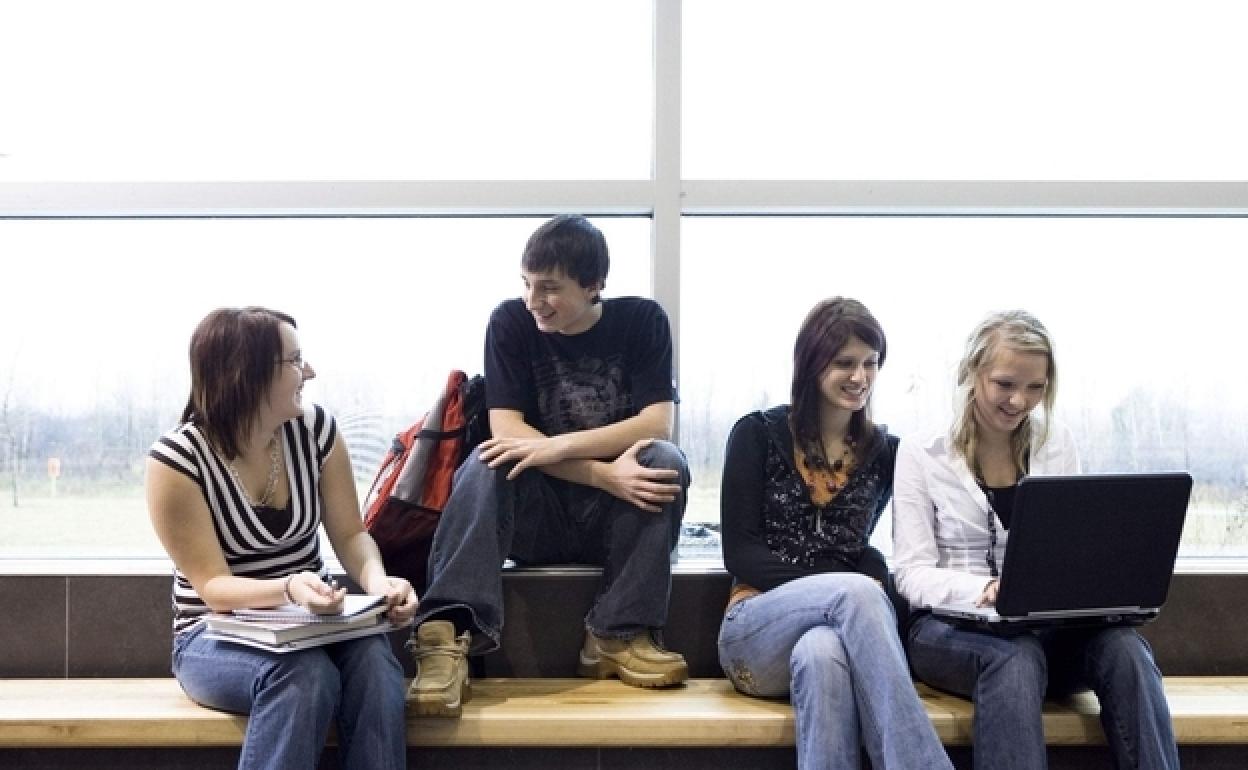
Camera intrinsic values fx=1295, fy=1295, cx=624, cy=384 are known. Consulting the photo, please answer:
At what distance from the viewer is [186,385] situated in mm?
3197

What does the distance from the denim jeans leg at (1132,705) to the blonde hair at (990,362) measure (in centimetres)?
43

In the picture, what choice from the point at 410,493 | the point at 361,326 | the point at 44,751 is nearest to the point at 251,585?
the point at 410,493

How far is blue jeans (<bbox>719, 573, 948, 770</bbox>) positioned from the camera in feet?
7.42

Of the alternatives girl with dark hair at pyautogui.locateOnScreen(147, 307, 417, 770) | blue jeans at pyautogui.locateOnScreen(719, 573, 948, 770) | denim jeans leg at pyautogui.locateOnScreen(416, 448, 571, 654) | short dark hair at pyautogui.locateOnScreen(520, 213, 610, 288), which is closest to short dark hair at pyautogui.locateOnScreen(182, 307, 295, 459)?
girl with dark hair at pyautogui.locateOnScreen(147, 307, 417, 770)

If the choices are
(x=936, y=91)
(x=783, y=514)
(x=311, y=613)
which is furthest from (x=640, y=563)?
(x=936, y=91)

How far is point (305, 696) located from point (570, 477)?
0.75 meters

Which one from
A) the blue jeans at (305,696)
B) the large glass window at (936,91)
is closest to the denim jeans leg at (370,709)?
the blue jeans at (305,696)

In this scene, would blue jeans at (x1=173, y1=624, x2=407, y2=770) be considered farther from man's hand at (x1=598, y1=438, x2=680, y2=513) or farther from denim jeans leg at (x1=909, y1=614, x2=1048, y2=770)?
denim jeans leg at (x1=909, y1=614, x2=1048, y2=770)

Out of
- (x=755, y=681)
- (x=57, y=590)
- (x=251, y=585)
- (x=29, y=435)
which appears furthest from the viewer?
(x=29, y=435)

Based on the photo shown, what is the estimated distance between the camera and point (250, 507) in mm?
2479

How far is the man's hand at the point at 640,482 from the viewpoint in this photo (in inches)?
104

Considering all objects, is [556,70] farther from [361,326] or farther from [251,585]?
[251,585]

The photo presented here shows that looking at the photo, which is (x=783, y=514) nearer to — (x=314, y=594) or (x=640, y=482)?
(x=640, y=482)

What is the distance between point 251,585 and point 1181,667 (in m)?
2.05
